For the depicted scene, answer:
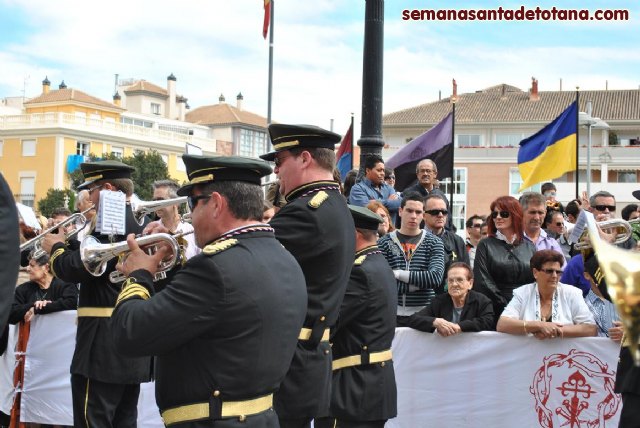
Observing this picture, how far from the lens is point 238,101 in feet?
414

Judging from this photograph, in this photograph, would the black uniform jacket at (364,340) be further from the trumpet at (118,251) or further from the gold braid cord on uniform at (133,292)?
the gold braid cord on uniform at (133,292)

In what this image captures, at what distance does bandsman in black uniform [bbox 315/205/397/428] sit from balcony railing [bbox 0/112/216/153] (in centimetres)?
7632

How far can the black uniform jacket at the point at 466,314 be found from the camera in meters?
7.62

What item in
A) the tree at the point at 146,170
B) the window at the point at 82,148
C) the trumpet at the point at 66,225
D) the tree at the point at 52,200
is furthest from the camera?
the window at the point at 82,148

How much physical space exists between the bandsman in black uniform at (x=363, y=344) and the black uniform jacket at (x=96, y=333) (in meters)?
1.34

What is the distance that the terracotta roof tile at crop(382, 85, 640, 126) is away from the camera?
7806 cm

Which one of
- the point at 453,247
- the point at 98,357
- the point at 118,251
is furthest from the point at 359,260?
the point at 453,247

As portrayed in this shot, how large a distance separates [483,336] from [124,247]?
4.05 m

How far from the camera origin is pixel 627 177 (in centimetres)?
6900

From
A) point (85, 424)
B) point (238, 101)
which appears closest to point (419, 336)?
point (85, 424)

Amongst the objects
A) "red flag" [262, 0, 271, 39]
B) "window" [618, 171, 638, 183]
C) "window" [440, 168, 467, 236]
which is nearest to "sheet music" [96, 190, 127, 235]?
"red flag" [262, 0, 271, 39]

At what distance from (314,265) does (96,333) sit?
6.88 feet

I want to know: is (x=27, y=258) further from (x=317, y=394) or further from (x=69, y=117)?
(x=69, y=117)

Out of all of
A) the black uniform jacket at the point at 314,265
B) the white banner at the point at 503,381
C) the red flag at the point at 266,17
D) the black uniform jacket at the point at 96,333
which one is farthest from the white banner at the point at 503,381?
the red flag at the point at 266,17
